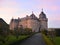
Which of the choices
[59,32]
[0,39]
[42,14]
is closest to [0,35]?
[0,39]

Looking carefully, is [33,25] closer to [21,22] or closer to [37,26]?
[37,26]

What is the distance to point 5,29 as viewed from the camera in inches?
734

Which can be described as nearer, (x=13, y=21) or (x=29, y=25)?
(x=29, y=25)

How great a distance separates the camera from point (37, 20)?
372 ft

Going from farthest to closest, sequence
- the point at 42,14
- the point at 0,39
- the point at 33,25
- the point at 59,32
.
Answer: the point at 42,14
the point at 33,25
the point at 59,32
the point at 0,39

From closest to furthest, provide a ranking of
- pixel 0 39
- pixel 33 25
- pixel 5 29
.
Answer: pixel 0 39
pixel 5 29
pixel 33 25

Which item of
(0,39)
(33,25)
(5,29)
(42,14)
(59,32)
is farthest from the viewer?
(42,14)

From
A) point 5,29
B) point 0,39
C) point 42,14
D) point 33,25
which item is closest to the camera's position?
point 0,39

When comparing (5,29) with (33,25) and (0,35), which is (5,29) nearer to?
(0,35)

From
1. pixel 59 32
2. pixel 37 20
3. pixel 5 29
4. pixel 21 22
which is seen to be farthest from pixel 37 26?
pixel 5 29

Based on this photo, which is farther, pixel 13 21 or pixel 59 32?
pixel 13 21

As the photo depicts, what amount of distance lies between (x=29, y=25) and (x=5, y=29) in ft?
304

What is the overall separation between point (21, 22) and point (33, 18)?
9.47m

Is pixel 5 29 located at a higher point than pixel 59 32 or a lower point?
higher
